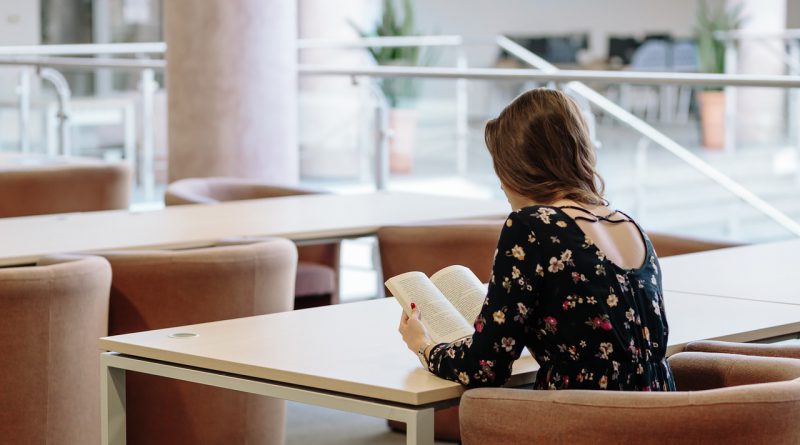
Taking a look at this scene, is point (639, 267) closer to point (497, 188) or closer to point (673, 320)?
point (673, 320)

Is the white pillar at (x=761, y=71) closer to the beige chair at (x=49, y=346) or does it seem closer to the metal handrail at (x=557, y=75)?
the metal handrail at (x=557, y=75)

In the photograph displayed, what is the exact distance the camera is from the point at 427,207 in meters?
4.71

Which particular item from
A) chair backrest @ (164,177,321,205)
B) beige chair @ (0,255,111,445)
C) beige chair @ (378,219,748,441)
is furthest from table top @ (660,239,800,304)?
chair backrest @ (164,177,321,205)

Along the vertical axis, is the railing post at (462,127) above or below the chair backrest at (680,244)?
above

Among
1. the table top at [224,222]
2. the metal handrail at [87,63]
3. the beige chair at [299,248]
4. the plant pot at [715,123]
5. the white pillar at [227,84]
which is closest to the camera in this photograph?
the table top at [224,222]

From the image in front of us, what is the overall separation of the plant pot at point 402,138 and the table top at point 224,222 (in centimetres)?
152

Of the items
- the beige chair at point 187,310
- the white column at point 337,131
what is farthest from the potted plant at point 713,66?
the beige chair at point 187,310

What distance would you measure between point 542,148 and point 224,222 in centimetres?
208

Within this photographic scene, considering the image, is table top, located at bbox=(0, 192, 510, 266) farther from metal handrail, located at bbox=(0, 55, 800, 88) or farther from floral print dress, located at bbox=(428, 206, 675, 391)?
floral print dress, located at bbox=(428, 206, 675, 391)

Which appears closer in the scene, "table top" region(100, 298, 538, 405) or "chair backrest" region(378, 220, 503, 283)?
"table top" region(100, 298, 538, 405)

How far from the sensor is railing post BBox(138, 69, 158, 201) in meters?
7.49

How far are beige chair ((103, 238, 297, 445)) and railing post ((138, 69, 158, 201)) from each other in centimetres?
419

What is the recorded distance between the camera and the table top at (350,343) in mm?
2184

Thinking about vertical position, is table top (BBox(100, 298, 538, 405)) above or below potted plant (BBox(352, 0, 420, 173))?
below
